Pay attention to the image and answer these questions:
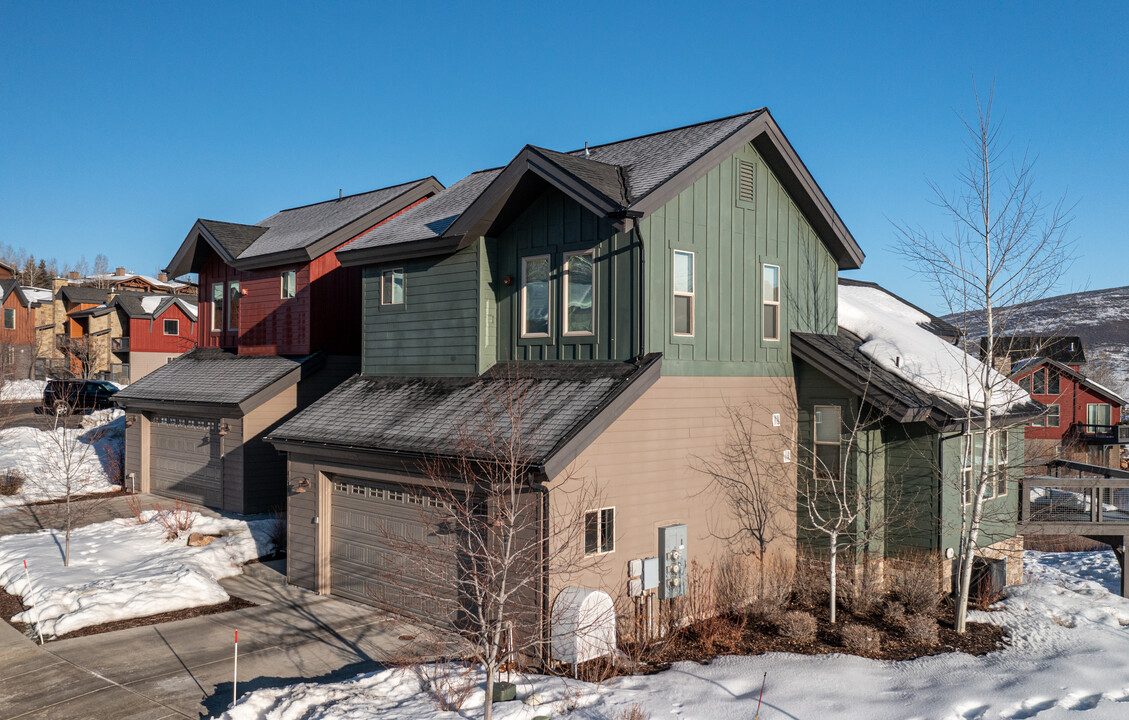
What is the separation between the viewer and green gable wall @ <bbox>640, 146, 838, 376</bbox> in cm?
1272

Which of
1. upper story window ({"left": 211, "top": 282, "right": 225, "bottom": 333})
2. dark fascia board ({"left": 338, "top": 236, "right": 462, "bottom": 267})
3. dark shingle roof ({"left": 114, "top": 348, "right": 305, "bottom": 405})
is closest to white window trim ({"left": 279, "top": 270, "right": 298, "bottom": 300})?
dark shingle roof ({"left": 114, "top": 348, "right": 305, "bottom": 405})

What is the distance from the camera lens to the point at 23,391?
160 feet

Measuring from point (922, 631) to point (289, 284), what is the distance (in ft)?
55.5

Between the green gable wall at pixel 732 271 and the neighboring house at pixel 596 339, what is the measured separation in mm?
38

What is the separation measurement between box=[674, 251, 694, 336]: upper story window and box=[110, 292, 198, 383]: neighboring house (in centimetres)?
4345

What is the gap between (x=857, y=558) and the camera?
45.9ft

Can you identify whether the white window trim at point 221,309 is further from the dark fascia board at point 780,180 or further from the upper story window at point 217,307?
the dark fascia board at point 780,180

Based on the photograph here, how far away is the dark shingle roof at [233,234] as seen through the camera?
2312cm

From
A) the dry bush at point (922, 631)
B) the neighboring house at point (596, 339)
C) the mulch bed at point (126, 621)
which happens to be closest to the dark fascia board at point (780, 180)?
the neighboring house at point (596, 339)

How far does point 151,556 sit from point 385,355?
19.9 feet

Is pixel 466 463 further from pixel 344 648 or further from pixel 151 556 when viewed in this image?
pixel 151 556

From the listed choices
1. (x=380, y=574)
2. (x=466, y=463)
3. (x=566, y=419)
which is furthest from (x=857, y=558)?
(x=380, y=574)

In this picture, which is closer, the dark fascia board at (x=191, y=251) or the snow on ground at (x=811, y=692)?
the snow on ground at (x=811, y=692)

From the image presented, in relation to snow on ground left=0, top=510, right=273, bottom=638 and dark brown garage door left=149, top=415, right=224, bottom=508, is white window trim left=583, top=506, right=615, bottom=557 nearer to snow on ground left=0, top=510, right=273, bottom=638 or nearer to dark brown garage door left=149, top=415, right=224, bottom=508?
snow on ground left=0, top=510, right=273, bottom=638
